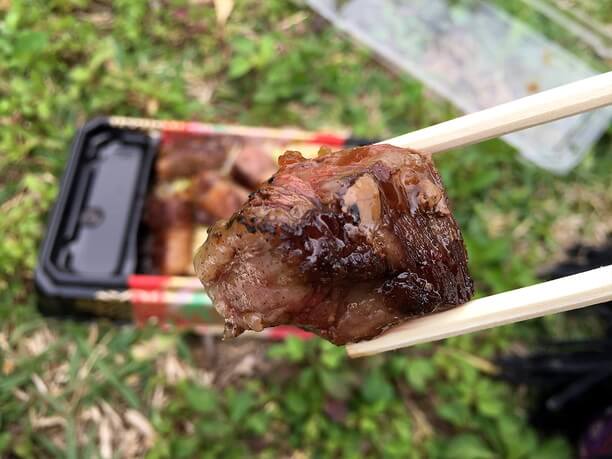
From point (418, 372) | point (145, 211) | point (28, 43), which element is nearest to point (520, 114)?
point (418, 372)

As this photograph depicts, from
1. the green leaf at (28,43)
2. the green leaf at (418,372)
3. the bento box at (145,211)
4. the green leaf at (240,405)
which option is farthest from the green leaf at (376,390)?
the green leaf at (28,43)

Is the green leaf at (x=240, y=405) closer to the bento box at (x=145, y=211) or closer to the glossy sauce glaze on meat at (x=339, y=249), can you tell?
the bento box at (x=145, y=211)

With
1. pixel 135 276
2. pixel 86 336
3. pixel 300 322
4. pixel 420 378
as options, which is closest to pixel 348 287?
pixel 300 322

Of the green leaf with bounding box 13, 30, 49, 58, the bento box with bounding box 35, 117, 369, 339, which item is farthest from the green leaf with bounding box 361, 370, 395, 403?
the green leaf with bounding box 13, 30, 49, 58

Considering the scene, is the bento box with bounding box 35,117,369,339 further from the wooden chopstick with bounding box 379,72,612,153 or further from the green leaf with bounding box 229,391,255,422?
the wooden chopstick with bounding box 379,72,612,153

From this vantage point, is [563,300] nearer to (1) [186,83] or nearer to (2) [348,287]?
(2) [348,287]

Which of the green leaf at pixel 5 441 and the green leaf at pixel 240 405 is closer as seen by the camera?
the green leaf at pixel 5 441
